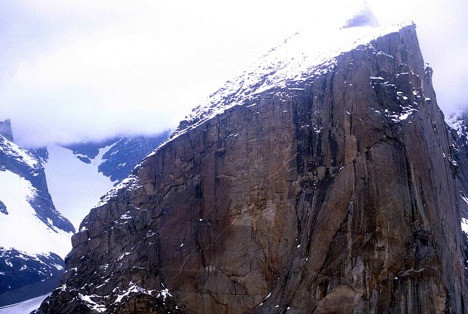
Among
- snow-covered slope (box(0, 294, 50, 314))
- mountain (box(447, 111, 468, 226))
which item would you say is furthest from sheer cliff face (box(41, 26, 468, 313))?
snow-covered slope (box(0, 294, 50, 314))

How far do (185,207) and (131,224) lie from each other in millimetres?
6697

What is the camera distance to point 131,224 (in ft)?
227

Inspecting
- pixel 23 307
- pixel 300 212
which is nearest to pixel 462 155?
pixel 300 212

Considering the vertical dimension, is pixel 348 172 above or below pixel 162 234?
above

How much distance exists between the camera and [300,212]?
6122 cm

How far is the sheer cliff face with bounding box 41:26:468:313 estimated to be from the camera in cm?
5759

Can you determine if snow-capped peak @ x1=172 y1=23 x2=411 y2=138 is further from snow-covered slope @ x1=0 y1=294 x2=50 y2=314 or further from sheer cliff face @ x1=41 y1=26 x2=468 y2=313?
snow-covered slope @ x1=0 y1=294 x2=50 y2=314

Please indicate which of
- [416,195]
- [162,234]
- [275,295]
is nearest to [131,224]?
[162,234]

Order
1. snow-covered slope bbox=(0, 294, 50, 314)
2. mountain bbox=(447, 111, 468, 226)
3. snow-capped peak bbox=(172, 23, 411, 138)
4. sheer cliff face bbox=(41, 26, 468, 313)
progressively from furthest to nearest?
snow-covered slope bbox=(0, 294, 50, 314) < mountain bbox=(447, 111, 468, 226) < snow-capped peak bbox=(172, 23, 411, 138) < sheer cliff face bbox=(41, 26, 468, 313)

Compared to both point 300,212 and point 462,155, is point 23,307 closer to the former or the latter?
point 462,155

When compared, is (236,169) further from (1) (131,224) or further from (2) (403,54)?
(2) (403,54)

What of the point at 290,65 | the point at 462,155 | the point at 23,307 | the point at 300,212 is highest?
the point at 462,155

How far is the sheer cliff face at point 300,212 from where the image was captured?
189 feet

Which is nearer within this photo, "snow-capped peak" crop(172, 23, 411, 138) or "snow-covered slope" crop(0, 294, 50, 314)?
"snow-capped peak" crop(172, 23, 411, 138)
